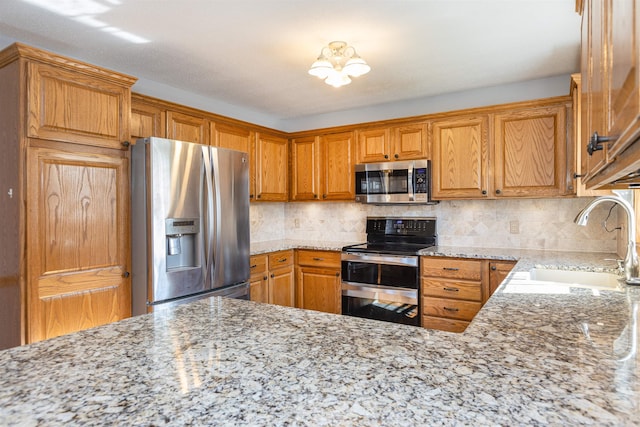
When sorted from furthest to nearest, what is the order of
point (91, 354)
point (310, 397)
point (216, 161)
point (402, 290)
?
point (402, 290) < point (216, 161) < point (91, 354) < point (310, 397)

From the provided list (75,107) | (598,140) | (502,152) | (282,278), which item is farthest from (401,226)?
(598,140)

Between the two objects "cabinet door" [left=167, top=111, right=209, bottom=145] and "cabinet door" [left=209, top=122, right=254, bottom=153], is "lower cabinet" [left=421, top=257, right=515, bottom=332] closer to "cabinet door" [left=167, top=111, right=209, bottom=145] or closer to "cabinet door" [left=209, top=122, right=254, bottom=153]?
"cabinet door" [left=209, top=122, right=254, bottom=153]

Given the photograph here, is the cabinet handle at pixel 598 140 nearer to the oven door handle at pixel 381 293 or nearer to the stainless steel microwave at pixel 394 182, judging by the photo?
the oven door handle at pixel 381 293

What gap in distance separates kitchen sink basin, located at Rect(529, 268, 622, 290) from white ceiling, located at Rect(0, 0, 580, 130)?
4.86ft

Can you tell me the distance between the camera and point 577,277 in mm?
2318

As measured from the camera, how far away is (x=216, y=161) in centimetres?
287

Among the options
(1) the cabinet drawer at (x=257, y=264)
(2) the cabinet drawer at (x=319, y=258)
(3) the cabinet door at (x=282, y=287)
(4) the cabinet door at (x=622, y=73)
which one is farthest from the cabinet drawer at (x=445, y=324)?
(4) the cabinet door at (x=622, y=73)

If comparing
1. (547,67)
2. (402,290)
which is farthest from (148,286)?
(547,67)

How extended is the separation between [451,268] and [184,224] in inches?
83.4

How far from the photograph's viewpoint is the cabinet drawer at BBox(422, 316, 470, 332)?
3105mm

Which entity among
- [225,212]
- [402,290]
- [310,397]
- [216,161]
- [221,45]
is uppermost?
[221,45]

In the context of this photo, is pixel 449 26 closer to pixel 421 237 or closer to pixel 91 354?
pixel 421 237

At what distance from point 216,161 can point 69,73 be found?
103cm

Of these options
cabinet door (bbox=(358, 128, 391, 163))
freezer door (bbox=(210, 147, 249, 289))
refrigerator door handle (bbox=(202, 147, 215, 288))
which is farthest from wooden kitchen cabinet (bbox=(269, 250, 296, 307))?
cabinet door (bbox=(358, 128, 391, 163))
